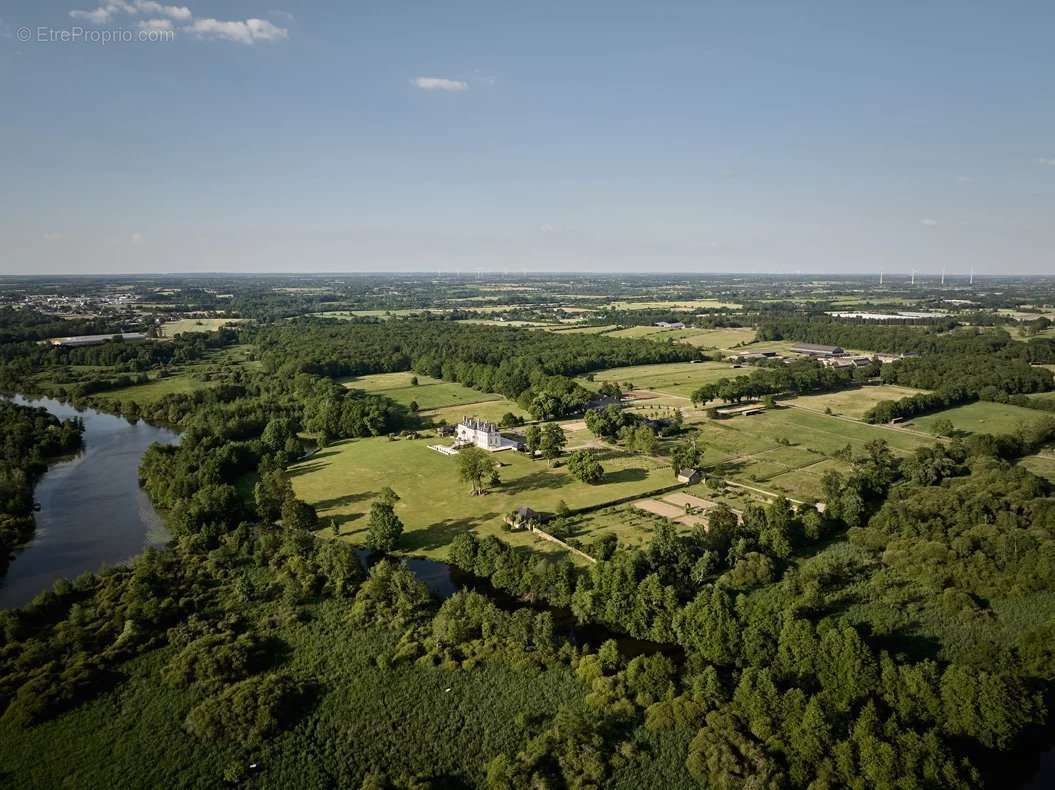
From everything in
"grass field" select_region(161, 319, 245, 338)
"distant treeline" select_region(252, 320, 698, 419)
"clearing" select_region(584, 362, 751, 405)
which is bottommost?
"clearing" select_region(584, 362, 751, 405)

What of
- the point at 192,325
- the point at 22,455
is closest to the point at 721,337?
the point at 22,455

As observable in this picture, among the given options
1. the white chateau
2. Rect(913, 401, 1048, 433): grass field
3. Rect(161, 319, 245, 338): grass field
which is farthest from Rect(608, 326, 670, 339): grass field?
Rect(161, 319, 245, 338): grass field

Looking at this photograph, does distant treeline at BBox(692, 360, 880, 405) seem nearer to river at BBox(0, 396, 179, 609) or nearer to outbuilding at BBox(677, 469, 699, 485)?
outbuilding at BBox(677, 469, 699, 485)

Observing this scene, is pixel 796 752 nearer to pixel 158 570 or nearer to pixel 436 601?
pixel 436 601

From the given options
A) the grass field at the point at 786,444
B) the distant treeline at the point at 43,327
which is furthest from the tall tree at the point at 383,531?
the distant treeline at the point at 43,327

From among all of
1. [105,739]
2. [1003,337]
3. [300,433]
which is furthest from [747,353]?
[105,739]

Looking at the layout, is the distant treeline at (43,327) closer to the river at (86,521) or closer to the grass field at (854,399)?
the river at (86,521)
